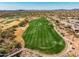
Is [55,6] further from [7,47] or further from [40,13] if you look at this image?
[7,47]

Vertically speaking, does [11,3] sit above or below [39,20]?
above

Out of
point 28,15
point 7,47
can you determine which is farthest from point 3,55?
point 28,15

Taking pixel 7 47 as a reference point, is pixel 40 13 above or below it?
above

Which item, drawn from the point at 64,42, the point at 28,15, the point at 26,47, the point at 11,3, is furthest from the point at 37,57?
the point at 11,3

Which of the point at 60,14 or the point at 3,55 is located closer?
the point at 3,55

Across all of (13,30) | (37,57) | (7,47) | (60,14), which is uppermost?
(60,14)

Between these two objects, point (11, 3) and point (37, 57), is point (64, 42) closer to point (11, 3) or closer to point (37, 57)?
point (37, 57)
